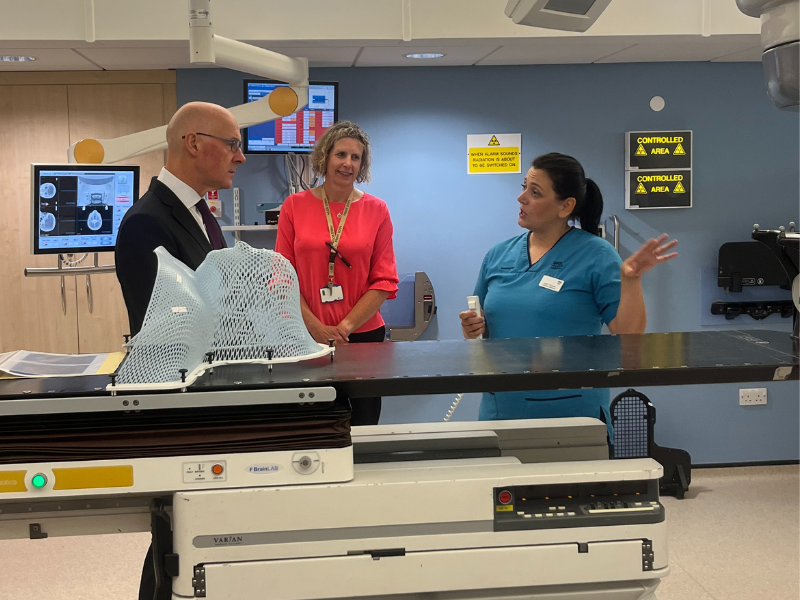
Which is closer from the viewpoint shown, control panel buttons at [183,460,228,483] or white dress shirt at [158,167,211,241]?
control panel buttons at [183,460,228,483]

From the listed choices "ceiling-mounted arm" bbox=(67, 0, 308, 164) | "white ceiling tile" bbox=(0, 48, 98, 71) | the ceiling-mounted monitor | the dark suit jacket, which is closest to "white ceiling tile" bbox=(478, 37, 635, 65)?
"ceiling-mounted arm" bbox=(67, 0, 308, 164)

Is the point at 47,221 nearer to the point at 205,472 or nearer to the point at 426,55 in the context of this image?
Answer: the point at 426,55

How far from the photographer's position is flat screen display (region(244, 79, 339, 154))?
392 centimetres

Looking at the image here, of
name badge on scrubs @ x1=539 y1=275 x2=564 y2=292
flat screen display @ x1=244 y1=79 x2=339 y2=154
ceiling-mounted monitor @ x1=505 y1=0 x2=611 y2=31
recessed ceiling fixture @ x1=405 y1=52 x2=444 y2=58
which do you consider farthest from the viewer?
flat screen display @ x1=244 y1=79 x2=339 y2=154

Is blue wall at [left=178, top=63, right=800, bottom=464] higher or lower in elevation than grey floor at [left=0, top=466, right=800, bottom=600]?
higher

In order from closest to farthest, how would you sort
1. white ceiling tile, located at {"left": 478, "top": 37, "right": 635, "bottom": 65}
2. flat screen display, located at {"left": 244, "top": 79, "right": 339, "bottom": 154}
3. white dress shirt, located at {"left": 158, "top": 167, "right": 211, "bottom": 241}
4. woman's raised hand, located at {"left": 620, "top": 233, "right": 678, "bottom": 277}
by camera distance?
woman's raised hand, located at {"left": 620, "top": 233, "right": 678, "bottom": 277}, white dress shirt, located at {"left": 158, "top": 167, "right": 211, "bottom": 241}, white ceiling tile, located at {"left": 478, "top": 37, "right": 635, "bottom": 65}, flat screen display, located at {"left": 244, "top": 79, "right": 339, "bottom": 154}

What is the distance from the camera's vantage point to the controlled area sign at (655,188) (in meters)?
4.24

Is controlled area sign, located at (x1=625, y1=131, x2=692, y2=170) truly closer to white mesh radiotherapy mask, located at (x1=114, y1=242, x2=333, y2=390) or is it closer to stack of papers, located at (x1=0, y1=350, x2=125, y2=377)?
white mesh radiotherapy mask, located at (x1=114, y1=242, x2=333, y2=390)

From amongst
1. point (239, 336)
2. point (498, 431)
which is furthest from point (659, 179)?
point (239, 336)

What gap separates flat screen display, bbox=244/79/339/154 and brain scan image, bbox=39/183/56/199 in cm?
98

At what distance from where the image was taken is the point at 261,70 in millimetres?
2324

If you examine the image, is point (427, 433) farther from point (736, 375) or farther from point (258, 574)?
point (736, 375)

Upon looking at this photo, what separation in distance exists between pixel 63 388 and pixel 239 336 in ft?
1.07

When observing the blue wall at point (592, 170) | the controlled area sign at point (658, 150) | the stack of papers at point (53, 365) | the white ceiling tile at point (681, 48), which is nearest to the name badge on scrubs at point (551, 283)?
the stack of papers at point (53, 365)
